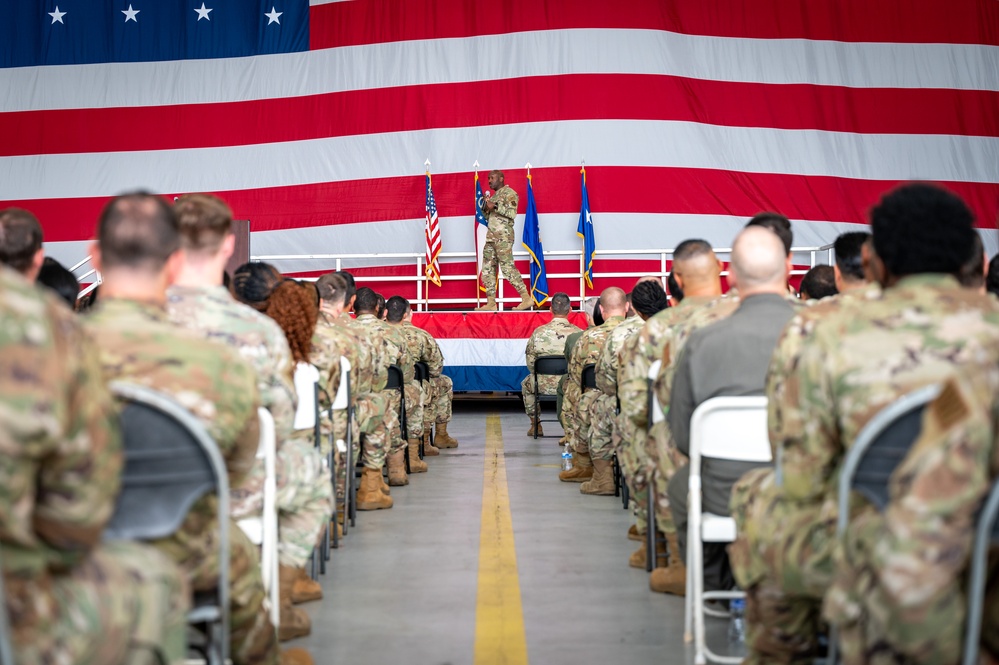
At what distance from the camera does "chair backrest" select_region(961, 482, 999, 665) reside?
1.28 m

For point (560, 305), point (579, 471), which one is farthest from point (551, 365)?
point (579, 471)

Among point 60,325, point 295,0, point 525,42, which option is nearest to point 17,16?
point 295,0

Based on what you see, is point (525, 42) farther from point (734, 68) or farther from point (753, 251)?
point (753, 251)

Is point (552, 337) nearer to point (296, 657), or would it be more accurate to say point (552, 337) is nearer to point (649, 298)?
point (649, 298)

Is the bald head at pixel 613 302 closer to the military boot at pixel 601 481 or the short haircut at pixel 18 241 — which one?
the military boot at pixel 601 481

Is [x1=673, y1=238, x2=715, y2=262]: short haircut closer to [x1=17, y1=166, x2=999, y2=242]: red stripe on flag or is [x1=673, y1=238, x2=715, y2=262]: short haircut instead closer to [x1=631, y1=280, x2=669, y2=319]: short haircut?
[x1=631, y1=280, x2=669, y2=319]: short haircut

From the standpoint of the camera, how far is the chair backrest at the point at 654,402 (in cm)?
328

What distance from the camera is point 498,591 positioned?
347 centimetres

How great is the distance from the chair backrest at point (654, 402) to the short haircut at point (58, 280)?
202 cm

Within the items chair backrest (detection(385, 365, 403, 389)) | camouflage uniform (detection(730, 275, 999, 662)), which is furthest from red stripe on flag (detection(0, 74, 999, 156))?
camouflage uniform (detection(730, 275, 999, 662))

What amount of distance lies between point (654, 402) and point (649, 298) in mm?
1565

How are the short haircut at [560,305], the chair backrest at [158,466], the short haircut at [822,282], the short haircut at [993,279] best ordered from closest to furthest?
the chair backrest at [158,466], the short haircut at [993,279], the short haircut at [822,282], the short haircut at [560,305]

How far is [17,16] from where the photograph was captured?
11984 mm

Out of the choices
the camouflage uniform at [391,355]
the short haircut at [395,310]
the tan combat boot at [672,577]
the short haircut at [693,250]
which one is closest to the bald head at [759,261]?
the short haircut at [693,250]
